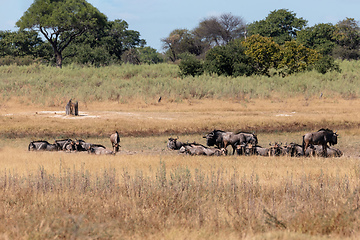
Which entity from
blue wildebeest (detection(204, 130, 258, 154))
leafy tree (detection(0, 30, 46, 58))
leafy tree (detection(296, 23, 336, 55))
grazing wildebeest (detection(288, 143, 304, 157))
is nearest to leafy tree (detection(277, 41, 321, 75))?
leafy tree (detection(296, 23, 336, 55))

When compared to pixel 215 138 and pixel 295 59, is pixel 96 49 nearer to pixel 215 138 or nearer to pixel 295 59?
pixel 295 59

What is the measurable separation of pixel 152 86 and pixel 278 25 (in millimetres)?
52771

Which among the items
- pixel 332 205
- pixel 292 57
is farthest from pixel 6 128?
pixel 292 57

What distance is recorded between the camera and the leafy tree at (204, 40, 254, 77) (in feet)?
152

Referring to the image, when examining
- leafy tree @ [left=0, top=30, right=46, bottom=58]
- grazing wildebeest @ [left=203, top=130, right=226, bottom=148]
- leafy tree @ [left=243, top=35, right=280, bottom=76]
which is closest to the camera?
grazing wildebeest @ [left=203, top=130, right=226, bottom=148]

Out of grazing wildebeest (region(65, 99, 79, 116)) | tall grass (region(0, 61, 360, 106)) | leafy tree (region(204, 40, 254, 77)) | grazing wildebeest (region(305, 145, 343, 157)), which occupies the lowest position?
grazing wildebeest (region(305, 145, 343, 157))

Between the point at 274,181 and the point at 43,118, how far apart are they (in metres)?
19.2

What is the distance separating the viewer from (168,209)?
28.3 ft

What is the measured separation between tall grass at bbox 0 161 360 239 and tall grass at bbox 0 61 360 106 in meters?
26.1

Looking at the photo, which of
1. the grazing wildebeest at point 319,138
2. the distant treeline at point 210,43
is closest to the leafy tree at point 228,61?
the distant treeline at point 210,43

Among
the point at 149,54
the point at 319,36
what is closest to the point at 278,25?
the point at 319,36

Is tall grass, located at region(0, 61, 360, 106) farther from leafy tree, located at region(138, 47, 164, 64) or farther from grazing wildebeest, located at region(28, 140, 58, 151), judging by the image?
leafy tree, located at region(138, 47, 164, 64)

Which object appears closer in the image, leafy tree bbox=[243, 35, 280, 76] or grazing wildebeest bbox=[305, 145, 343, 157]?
grazing wildebeest bbox=[305, 145, 343, 157]

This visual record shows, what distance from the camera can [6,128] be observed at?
2480 centimetres
